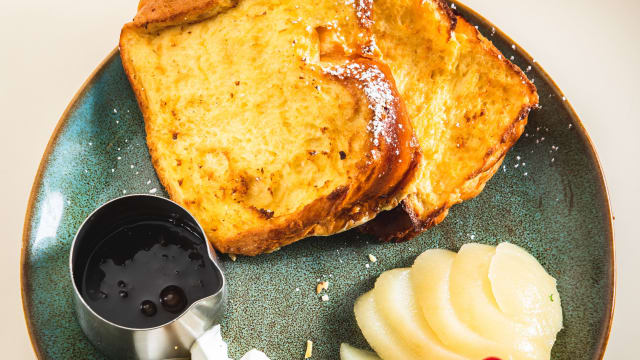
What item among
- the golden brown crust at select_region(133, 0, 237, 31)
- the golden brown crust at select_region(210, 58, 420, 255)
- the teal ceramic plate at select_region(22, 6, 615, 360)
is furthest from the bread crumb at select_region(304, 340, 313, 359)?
the golden brown crust at select_region(133, 0, 237, 31)

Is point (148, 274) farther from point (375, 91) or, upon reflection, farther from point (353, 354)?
point (375, 91)

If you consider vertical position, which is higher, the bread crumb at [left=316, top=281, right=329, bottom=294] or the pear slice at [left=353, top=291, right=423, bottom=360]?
the bread crumb at [left=316, top=281, right=329, bottom=294]

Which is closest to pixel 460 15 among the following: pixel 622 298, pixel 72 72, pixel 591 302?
pixel 591 302

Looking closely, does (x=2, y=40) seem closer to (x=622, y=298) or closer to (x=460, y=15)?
(x=460, y=15)

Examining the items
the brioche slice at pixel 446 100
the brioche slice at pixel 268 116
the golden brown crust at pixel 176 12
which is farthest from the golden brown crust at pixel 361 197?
the golden brown crust at pixel 176 12

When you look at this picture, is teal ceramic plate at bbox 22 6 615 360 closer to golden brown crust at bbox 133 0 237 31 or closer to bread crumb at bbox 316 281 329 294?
bread crumb at bbox 316 281 329 294

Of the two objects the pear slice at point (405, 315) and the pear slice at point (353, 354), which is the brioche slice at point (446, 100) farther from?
the pear slice at point (353, 354)
